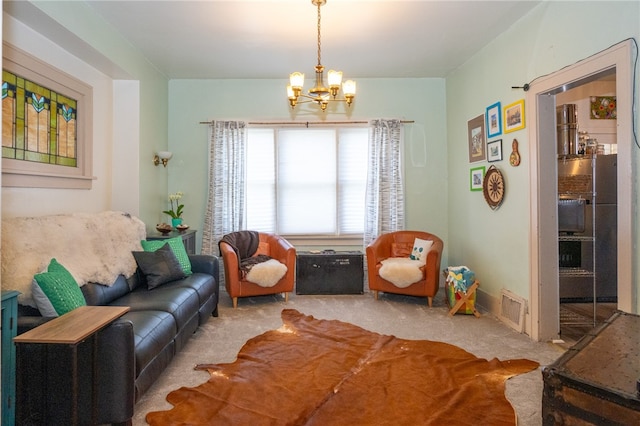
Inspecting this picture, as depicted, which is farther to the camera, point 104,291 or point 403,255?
point 403,255

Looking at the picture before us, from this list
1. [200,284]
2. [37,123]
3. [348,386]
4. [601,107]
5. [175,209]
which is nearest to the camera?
[348,386]

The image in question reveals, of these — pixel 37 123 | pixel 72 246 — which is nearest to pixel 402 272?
pixel 72 246

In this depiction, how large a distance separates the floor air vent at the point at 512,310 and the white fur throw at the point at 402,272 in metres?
0.87

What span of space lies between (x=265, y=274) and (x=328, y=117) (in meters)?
2.43

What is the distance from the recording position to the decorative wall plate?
3.80 meters

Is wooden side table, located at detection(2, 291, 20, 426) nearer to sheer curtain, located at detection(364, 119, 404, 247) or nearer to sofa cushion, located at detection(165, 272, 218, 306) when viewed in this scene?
sofa cushion, located at detection(165, 272, 218, 306)

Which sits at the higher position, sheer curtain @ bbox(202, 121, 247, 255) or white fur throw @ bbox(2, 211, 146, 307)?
sheer curtain @ bbox(202, 121, 247, 255)

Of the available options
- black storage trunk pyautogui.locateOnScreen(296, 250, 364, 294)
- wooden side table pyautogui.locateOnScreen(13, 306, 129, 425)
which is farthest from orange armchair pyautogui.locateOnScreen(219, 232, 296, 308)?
Answer: wooden side table pyautogui.locateOnScreen(13, 306, 129, 425)

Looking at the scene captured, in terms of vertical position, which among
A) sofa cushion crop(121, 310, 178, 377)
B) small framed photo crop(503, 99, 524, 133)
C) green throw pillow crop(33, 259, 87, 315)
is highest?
small framed photo crop(503, 99, 524, 133)

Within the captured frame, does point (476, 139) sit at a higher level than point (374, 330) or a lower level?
higher

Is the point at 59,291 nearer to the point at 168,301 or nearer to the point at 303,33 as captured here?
the point at 168,301

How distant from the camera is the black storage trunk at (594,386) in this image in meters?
1.14

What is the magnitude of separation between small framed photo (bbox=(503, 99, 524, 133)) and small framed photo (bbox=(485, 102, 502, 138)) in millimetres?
109

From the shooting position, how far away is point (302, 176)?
5.27 meters
